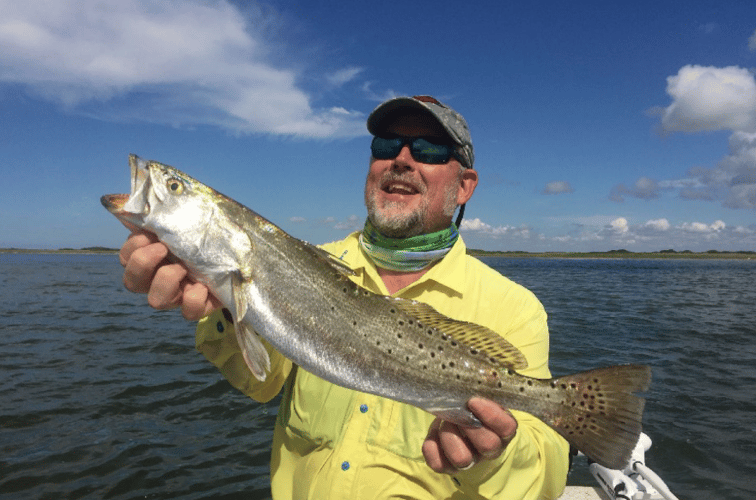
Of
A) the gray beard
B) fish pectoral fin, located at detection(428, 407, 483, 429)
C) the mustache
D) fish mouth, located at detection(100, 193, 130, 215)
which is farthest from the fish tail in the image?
fish mouth, located at detection(100, 193, 130, 215)

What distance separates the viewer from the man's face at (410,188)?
4.46 m

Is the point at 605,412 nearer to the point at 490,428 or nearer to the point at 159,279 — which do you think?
the point at 490,428

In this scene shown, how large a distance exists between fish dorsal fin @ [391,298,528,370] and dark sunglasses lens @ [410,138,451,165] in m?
1.71

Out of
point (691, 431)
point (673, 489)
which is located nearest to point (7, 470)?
point (673, 489)

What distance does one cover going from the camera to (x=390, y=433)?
3504 millimetres

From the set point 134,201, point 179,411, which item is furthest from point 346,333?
point 179,411

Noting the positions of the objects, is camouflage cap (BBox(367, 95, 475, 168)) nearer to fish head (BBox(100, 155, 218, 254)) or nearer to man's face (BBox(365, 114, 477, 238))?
man's face (BBox(365, 114, 477, 238))

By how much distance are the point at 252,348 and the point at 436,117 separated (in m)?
2.49

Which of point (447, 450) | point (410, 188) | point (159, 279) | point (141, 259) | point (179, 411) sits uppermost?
point (410, 188)

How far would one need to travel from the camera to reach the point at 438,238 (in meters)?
4.45

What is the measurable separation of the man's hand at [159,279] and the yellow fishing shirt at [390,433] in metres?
0.39

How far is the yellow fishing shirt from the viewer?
3311mm

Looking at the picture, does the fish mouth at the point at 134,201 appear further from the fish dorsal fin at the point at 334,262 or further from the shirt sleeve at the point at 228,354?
the fish dorsal fin at the point at 334,262

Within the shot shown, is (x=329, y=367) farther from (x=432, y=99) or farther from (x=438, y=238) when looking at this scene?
(x=432, y=99)
